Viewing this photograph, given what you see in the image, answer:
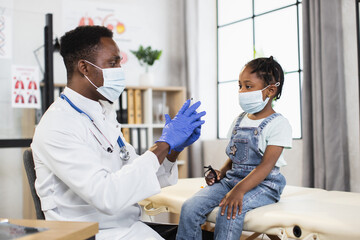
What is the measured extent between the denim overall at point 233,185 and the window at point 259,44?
5.50 feet

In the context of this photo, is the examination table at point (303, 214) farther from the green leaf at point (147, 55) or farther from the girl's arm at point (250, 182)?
the green leaf at point (147, 55)

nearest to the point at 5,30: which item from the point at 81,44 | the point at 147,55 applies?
the point at 147,55

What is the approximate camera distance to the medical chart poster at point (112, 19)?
4016 millimetres

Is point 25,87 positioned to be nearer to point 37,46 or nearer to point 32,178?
point 37,46

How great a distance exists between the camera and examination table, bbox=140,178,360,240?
4.23 feet

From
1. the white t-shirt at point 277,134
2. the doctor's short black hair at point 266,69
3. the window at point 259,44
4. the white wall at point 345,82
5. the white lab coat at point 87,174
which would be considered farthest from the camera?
the window at point 259,44

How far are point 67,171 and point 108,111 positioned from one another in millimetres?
366

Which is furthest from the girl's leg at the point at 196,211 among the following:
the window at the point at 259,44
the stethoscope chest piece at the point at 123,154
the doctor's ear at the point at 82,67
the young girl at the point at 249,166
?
the window at the point at 259,44

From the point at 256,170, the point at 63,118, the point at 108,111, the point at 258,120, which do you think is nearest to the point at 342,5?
the point at 258,120

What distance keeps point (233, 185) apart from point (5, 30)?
206 cm

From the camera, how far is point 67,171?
1081 millimetres

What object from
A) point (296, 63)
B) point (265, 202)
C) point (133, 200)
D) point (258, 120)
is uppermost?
point (296, 63)

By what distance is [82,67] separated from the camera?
1.32 metres

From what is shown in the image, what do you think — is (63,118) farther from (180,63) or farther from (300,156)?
(180,63)
